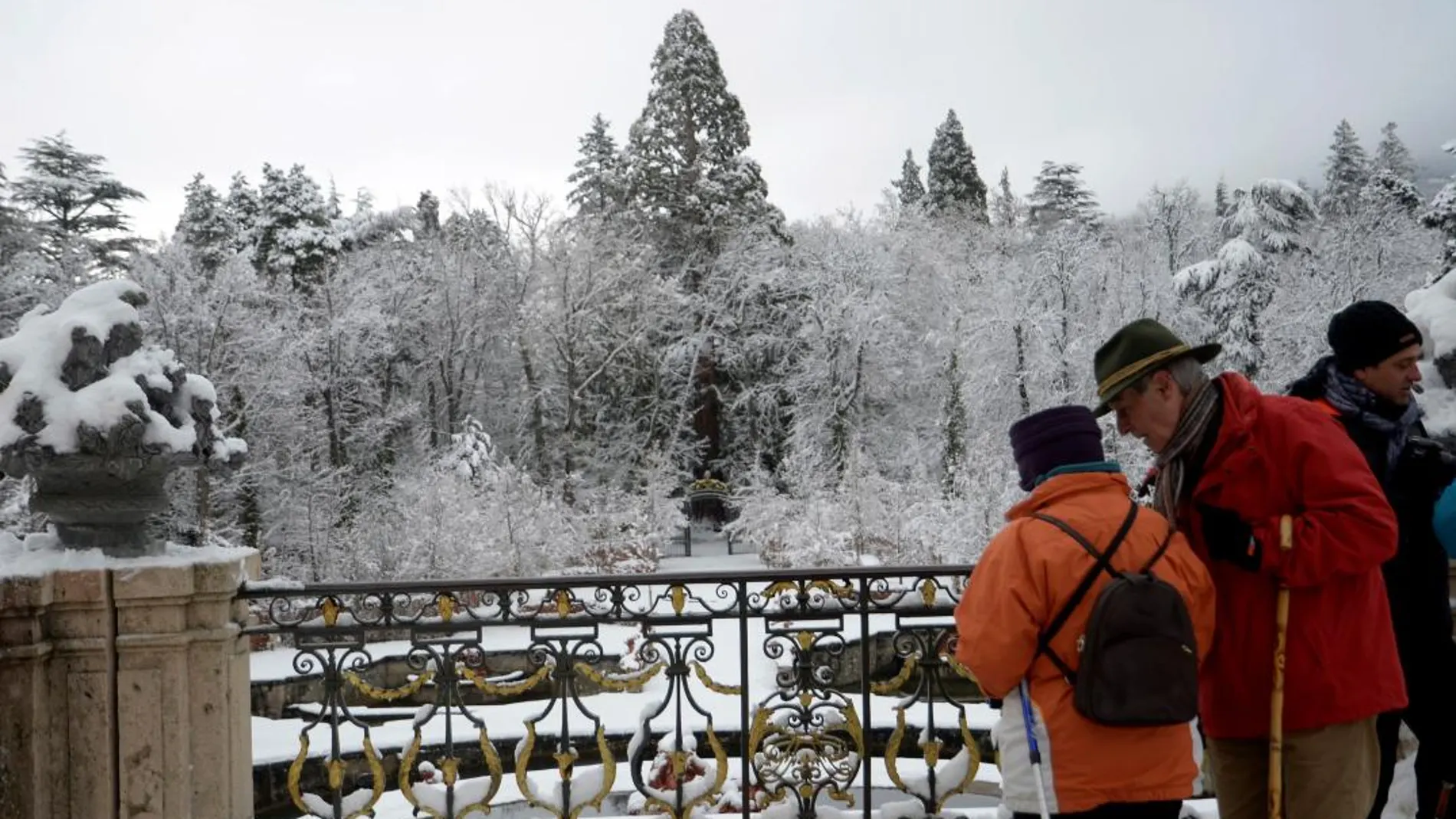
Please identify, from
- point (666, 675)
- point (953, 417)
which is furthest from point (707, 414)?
point (666, 675)

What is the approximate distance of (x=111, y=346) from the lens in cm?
346

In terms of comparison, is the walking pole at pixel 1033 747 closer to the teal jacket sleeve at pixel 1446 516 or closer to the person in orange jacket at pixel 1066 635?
the person in orange jacket at pixel 1066 635

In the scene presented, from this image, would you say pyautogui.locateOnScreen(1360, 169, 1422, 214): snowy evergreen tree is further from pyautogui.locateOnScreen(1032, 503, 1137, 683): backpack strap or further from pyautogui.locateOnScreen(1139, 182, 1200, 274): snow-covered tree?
pyautogui.locateOnScreen(1032, 503, 1137, 683): backpack strap

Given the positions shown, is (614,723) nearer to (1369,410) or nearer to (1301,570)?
(1369,410)

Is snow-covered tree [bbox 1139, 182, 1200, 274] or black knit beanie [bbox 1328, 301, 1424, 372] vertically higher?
snow-covered tree [bbox 1139, 182, 1200, 274]

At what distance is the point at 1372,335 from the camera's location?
2809 mm

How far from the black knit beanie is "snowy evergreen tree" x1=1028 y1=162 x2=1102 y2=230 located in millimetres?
34254

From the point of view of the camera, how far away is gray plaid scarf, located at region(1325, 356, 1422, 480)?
2.87 metres

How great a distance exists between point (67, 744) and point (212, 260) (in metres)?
28.4

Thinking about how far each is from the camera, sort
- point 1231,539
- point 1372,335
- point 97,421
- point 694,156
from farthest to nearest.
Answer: point 694,156, point 97,421, point 1372,335, point 1231,539

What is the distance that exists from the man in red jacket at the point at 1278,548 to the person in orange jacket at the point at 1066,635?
25 cm

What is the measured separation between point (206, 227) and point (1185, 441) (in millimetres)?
32698

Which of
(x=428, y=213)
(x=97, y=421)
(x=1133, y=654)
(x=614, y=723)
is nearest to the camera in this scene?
(x=1133, y=654)

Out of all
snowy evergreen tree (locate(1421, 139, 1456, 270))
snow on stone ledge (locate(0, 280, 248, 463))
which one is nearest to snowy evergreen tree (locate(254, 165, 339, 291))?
snow on stone ledge (locate(0, 280, 248, 463))
